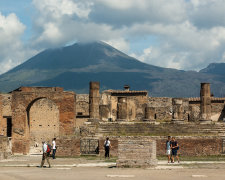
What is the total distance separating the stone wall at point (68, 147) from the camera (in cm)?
2719

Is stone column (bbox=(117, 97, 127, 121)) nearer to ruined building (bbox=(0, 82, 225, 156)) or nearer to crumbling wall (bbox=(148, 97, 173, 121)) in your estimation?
ruined building (bbox=(0, 82, 225, 156))

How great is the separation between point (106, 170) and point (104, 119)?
2189 centimetres

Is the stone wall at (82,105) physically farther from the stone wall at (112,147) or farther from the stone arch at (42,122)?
the stone wall at (112,147)

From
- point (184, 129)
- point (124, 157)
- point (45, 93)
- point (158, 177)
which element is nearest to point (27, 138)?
point (45, 93)

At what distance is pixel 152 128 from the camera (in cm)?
3241

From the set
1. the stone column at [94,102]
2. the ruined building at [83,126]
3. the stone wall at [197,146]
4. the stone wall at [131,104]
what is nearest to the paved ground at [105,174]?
the ruined building at [83,126]

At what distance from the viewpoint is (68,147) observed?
27.2m

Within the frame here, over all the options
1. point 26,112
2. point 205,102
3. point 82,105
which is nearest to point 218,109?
point 205,102

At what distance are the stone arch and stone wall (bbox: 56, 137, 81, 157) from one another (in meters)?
13.8

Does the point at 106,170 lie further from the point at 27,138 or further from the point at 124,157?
the point at 27,138

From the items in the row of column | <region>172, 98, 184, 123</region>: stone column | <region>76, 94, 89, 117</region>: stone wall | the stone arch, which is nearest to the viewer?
<region>172, 98, 184, 123</region>: stone column

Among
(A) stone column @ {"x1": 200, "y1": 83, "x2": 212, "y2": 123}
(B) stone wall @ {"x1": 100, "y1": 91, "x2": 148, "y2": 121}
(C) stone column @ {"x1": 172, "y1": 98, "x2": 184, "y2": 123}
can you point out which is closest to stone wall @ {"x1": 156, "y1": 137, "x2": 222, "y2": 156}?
(C) stone column @ {"x1": 172, "y1": 98, "x2": 184, "y2": 123}

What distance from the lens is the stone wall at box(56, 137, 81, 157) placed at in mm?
27188

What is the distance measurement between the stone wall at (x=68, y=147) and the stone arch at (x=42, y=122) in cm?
1385
